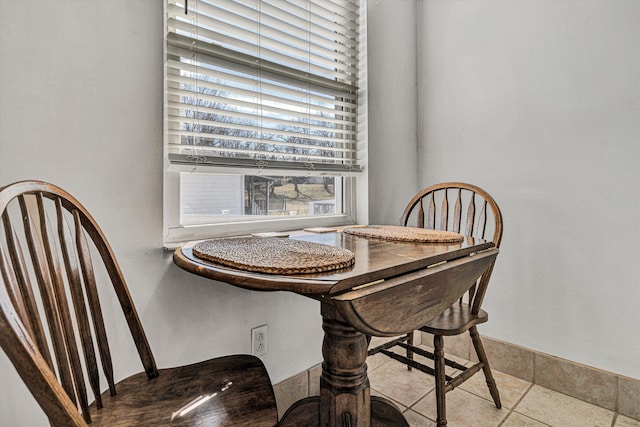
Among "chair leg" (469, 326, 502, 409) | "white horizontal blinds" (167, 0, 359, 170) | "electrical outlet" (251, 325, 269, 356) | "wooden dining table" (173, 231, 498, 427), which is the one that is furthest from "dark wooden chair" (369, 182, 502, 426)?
"white horizontal blinds" (167, 0, 359, 170)

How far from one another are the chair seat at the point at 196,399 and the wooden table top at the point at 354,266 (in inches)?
11.4

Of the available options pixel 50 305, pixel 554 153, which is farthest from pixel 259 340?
pixel 554 153

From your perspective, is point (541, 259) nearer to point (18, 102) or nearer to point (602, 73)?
point (602, 73)

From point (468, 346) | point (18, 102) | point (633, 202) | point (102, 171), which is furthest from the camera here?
point (468, 346)

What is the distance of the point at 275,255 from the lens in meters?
0.91

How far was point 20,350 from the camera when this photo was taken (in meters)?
0.45

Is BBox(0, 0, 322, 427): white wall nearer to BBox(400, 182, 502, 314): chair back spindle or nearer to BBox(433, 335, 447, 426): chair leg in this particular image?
BBox(433, 335, 447, 426): chair leg

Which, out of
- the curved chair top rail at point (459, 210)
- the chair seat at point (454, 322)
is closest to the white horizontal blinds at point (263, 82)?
the curved chair top rail at point (459, 210)

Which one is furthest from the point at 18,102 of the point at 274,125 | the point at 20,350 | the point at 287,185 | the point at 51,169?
the point at 287,185

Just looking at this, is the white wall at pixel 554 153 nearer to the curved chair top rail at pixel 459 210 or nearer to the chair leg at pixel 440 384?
the curved chair top rail at pixel 459 210

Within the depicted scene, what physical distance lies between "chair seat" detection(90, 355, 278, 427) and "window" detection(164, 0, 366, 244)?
483 mm

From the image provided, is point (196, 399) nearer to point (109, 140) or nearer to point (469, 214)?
point (109, 140)

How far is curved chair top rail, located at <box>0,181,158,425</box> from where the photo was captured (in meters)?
0.46

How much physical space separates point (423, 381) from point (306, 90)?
1.55 m
